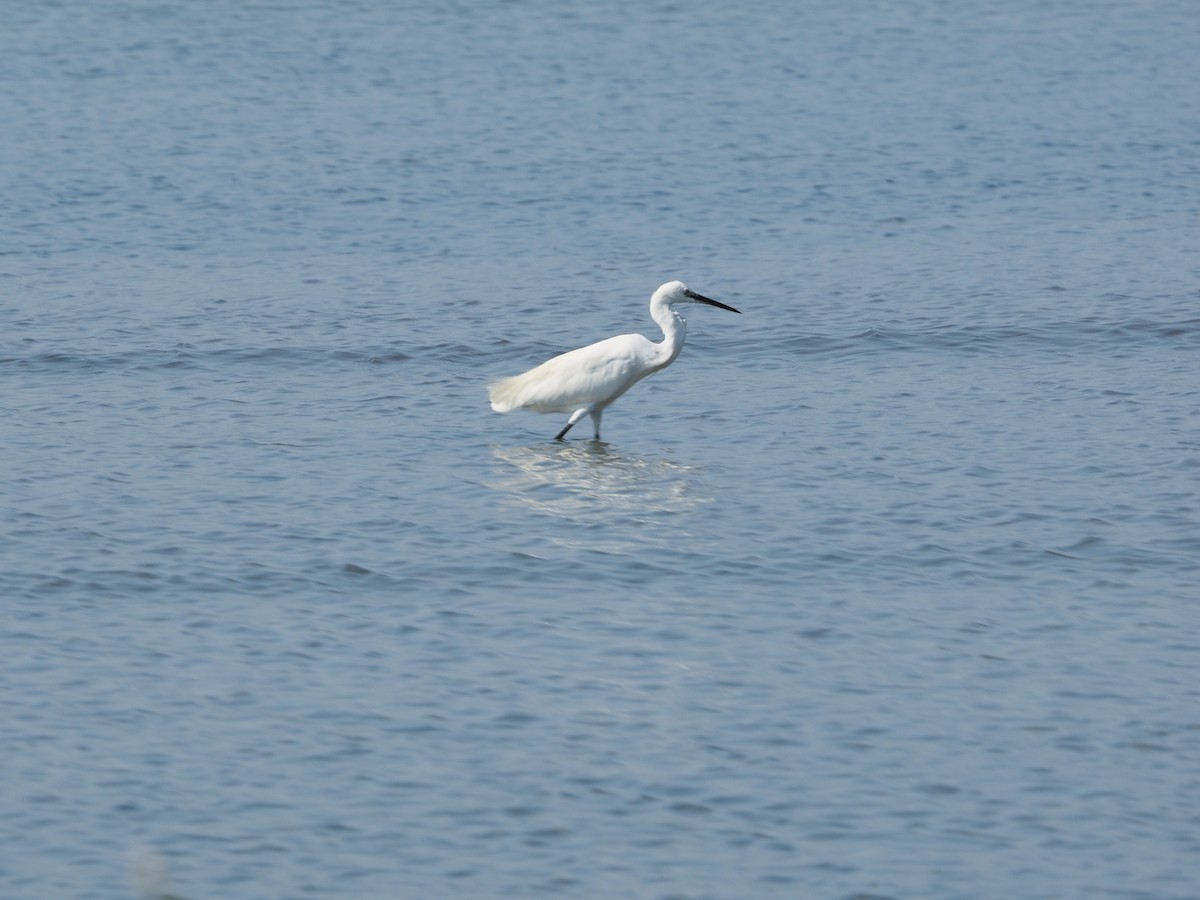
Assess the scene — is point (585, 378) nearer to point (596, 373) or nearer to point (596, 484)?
point (596, 373)

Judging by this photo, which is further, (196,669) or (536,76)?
(536,76)

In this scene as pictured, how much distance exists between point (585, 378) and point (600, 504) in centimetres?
170

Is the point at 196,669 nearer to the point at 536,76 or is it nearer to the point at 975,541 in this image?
the point at 975,541

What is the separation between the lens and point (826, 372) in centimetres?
1745

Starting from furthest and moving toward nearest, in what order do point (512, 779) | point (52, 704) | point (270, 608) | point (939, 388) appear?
point (939, 388) < point (270, 608) < point (52, 704) < point (512, 779)

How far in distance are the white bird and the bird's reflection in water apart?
35cm

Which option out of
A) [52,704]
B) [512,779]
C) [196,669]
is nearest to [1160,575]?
[512,779]

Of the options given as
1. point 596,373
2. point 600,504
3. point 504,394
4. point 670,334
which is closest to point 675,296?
point 670,334

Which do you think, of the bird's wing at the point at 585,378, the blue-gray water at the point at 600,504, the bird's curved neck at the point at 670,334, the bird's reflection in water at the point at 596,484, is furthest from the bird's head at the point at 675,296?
the bird's reflection in water at the point at 596,484

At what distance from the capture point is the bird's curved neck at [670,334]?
15.1 meters

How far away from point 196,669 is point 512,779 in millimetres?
2280

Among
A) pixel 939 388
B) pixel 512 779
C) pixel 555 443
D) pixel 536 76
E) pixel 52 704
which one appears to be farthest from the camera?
pixel 536 76

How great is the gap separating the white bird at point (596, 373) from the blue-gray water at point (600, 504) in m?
0.38

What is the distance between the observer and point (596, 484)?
46.0ft
